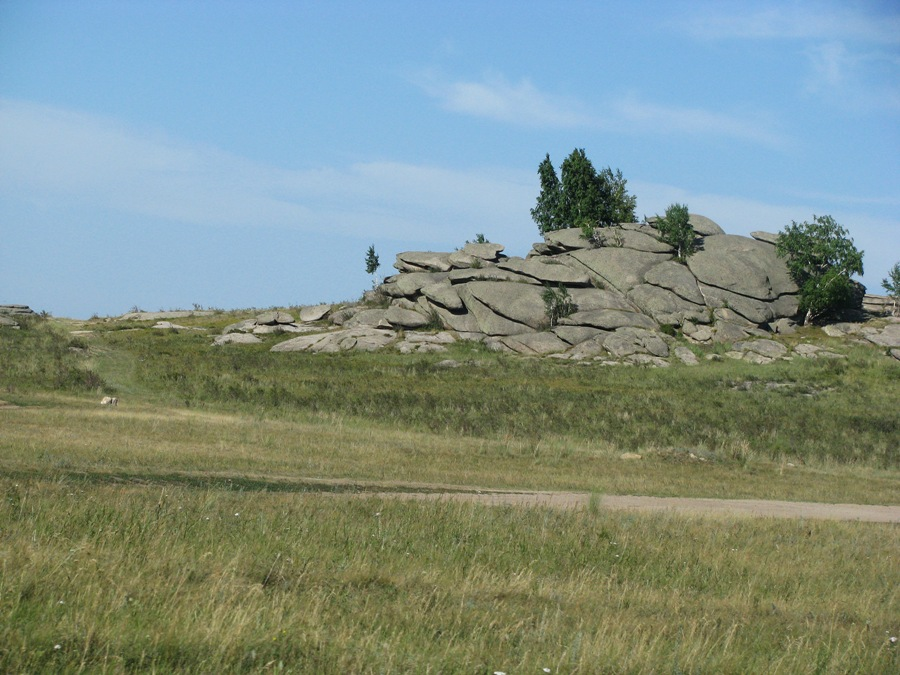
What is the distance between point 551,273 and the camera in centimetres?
8106

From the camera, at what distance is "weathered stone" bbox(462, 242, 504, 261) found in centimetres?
9012

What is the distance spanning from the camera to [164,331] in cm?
8806

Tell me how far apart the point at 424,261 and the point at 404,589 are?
82463mm

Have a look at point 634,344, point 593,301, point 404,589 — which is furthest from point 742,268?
point 404,589

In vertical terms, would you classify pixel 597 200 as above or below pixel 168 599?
above

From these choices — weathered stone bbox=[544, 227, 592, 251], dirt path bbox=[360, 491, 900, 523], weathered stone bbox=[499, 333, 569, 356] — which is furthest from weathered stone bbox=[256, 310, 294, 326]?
dirt path bbox=[360, 491, 900, 523]

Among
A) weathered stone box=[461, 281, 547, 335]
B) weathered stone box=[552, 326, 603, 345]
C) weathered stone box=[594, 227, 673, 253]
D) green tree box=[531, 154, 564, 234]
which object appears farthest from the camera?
green tree box=[531, 154, 564, 234]

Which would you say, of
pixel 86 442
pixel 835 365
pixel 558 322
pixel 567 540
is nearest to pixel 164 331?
pixel 558 322

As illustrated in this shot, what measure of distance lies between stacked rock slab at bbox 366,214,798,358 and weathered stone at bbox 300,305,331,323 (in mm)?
4593

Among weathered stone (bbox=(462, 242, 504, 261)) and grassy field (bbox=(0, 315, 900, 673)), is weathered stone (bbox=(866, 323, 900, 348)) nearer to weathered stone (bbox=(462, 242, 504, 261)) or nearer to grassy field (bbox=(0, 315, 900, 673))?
weathered stone (bbox=(462, 242, 504, 261))

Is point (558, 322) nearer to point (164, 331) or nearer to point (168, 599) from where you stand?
point (164, 331)

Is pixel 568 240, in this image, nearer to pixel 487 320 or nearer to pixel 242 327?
pixel 487 320

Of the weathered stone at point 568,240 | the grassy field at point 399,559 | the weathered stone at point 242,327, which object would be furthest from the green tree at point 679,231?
the grassy field at point 399,559

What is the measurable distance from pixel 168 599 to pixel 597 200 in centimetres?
9424
